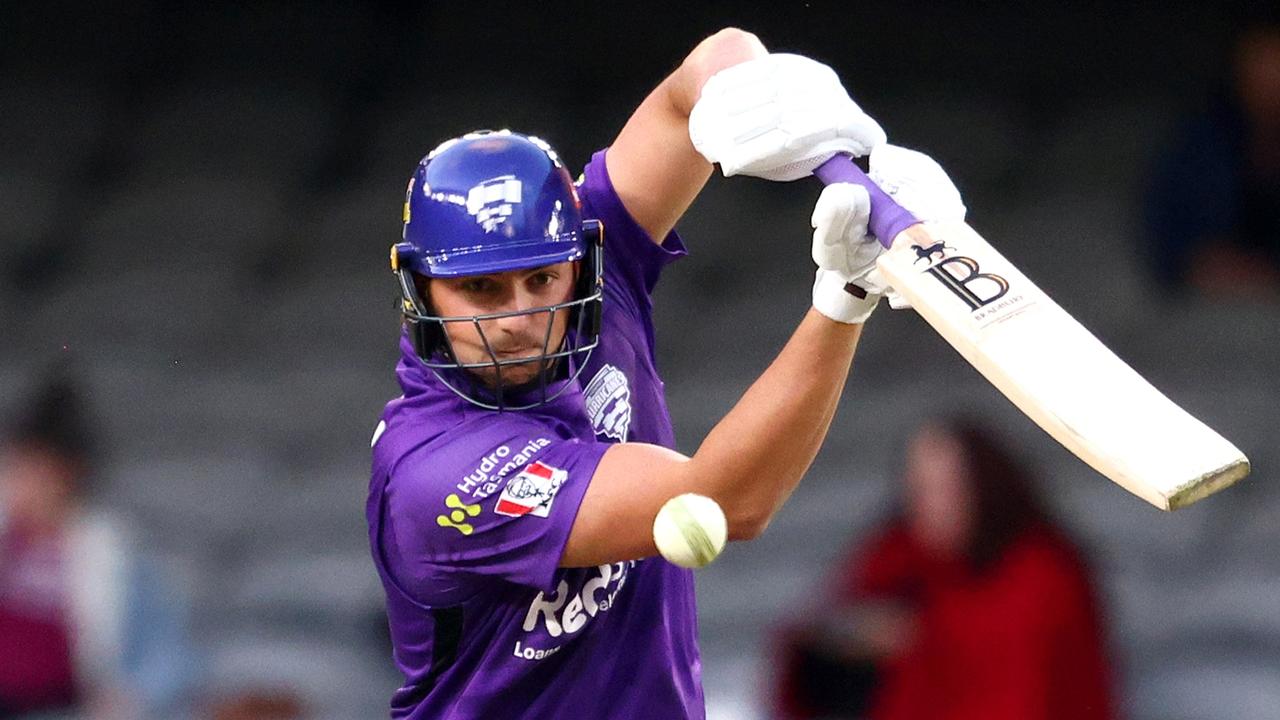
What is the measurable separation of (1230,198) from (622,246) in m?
2.82

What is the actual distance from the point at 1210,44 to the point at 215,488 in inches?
116

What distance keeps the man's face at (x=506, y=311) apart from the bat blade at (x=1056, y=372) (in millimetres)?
433

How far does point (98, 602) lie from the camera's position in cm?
481

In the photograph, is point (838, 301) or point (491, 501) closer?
point (838, 301)

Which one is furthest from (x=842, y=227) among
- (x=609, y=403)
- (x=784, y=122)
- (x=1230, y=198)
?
(x=1230, y=198)

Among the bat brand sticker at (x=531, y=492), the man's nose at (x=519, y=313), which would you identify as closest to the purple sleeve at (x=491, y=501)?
the bat brand sticker at (x=531, y=492)

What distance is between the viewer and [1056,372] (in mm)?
2137

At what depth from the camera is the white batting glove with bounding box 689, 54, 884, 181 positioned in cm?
220

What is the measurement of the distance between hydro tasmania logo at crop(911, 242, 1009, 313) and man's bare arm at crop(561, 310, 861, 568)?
0.36ft

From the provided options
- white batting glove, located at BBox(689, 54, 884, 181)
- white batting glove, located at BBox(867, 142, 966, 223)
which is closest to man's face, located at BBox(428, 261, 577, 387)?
white batting glove, located at BBox(689, 54, 884, 181)

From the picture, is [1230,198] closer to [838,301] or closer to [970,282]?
[970,282]

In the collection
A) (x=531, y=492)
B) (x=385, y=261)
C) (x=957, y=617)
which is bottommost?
(x=957, y=617)

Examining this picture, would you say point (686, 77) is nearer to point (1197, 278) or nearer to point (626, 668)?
point (626, 668)

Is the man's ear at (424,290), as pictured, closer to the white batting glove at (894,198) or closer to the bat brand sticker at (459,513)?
the bat brand sticker at (459,513)
